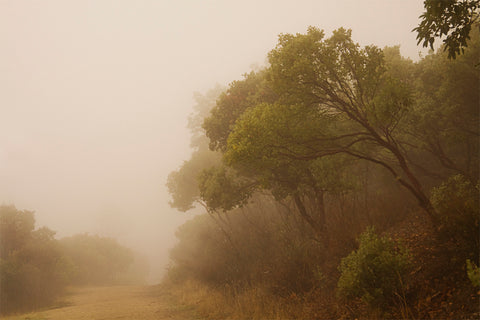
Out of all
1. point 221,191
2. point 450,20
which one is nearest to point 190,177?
point 221,191

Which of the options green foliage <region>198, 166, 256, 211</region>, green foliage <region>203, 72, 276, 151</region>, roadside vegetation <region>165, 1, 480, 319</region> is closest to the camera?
roadside vegetation <region>165, 1, 480, 319</region>

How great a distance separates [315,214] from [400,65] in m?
9.32

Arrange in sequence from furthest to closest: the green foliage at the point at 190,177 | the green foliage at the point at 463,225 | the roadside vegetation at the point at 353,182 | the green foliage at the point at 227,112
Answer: the green foliage at the point at 190,177, the green foliage at the point at 227,112, the roadside vegetation at the point at 353,182, the green foliage at the point at 463,225

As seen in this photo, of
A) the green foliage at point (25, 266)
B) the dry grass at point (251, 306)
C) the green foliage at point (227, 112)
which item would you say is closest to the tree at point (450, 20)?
the dry grass at point (251, 306)

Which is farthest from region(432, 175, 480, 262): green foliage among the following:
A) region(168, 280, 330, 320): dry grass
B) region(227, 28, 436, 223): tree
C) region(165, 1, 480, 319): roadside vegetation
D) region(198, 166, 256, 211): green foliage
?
region(198, 166, 256, 211): green foliage

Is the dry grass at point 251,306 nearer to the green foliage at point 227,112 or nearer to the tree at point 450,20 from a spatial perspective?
the green foliage at point 227,112

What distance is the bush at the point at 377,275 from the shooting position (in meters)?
5.70

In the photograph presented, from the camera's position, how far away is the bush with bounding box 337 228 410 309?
5.70 meters

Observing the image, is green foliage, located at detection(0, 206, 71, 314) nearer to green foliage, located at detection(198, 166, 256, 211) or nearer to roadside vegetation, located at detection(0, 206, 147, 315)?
roadside vegetation, located at detection(0, 206, 147, 315)

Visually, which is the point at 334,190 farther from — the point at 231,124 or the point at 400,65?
the point at 400,65

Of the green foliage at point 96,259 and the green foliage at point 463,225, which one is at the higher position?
the green foliage at point 463,225

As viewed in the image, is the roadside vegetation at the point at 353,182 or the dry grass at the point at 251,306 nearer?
the roadside vegetation at the point at 353,182

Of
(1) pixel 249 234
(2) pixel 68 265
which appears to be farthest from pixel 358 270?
(2) pixel 68 265

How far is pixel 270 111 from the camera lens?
398 inches
